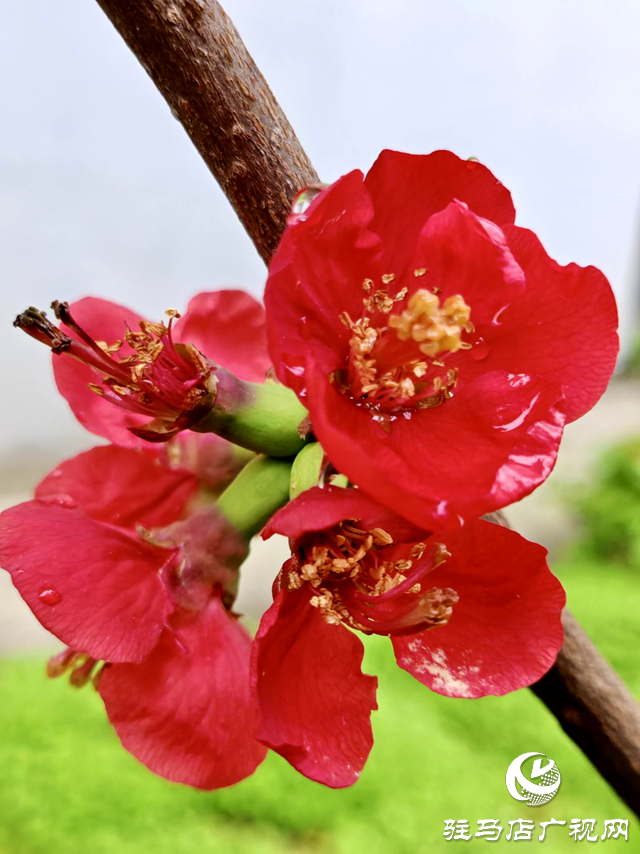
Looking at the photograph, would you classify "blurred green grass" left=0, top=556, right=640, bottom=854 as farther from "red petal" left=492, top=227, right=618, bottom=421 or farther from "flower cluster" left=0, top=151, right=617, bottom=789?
"red petal" left=492, top=227, right=618, bottom=421

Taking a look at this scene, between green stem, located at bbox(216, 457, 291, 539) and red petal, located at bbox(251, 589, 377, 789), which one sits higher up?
green stem, located at bbox(216, 457, 291, 539)

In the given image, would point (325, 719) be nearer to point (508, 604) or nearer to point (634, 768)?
point (508, 604)

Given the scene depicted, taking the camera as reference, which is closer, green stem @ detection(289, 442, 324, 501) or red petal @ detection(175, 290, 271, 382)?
green stem @ detection(289, 442, 324, 501)

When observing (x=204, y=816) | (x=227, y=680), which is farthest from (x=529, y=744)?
(x=227, y=680)
